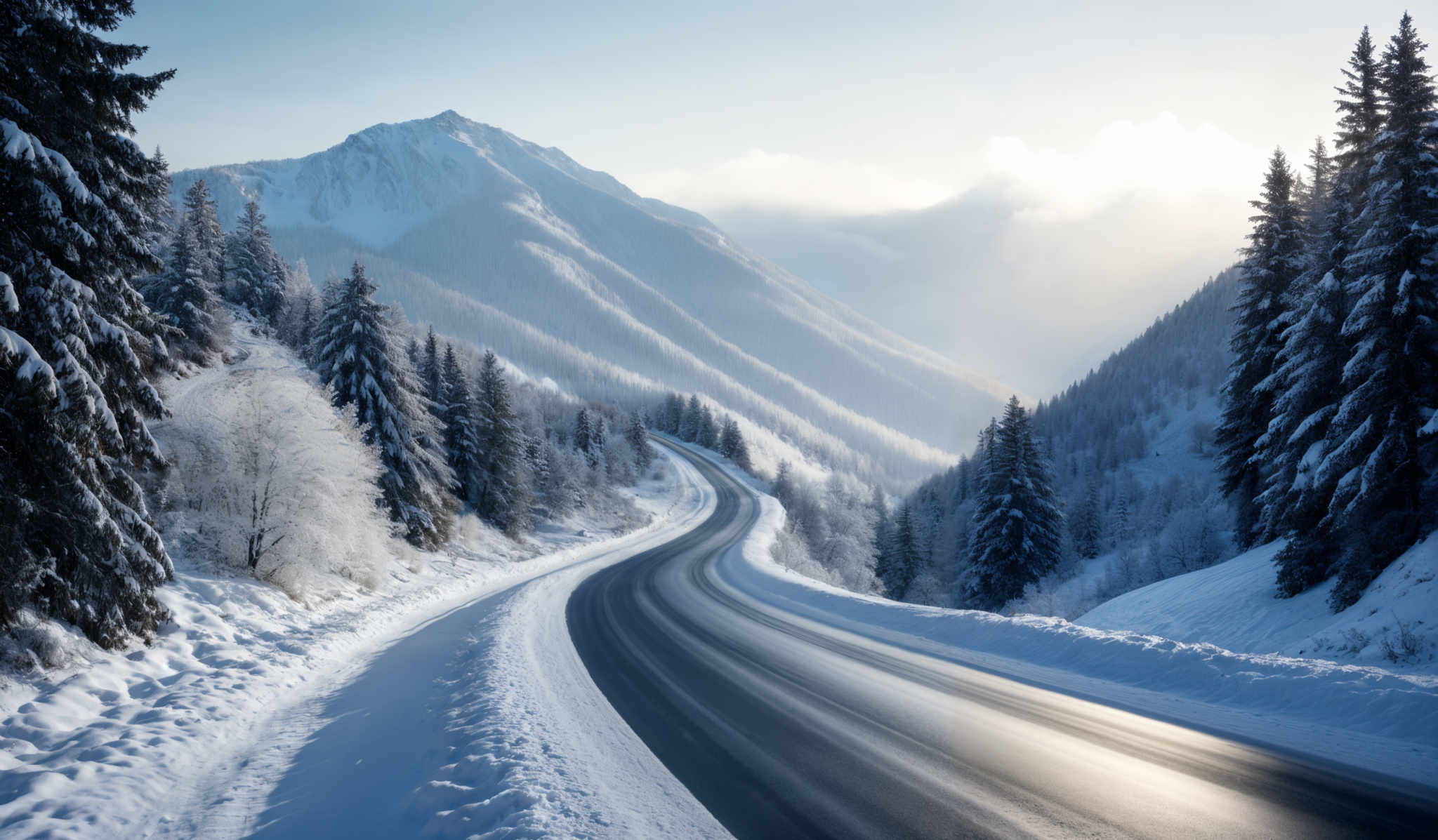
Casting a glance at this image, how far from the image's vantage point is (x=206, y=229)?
4556 centimetres

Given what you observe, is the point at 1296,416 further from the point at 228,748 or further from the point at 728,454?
the point at 728,454

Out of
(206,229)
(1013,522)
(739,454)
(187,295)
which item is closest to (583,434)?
(739,454)

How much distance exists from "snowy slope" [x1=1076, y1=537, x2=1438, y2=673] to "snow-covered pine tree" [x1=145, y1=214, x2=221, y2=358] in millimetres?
46881

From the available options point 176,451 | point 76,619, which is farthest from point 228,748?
point 176,451

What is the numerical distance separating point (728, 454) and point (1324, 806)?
96.2m

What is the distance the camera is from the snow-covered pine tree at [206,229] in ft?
143

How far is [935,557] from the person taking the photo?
57.0 m

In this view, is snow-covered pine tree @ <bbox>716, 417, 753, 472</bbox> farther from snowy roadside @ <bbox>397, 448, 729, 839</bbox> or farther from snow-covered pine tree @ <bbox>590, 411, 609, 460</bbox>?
snowy roadside @ <bbox>397, 448, 729, 839</bbox>

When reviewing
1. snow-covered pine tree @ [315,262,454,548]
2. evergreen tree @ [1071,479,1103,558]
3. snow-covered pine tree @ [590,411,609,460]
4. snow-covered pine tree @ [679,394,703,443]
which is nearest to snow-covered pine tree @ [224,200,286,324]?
snow-covered pine tree @ [590,411,609,460]

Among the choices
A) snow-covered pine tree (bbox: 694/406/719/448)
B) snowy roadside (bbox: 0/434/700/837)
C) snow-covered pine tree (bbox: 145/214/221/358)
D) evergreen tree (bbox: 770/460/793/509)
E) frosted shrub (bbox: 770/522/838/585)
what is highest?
snow-covered pine tree (bbox: 145/214/221/358)

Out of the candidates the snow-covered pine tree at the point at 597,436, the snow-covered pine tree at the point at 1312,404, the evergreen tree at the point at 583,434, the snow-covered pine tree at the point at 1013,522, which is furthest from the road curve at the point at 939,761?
the evergreen tree at the point at 583,434

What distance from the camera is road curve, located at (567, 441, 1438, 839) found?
5.02 m

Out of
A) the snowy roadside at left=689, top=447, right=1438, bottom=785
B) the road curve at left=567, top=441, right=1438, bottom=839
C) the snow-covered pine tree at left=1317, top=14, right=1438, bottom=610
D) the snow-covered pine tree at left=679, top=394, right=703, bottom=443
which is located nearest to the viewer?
the road curve at left=567, top=441, right=1438, bottom=839

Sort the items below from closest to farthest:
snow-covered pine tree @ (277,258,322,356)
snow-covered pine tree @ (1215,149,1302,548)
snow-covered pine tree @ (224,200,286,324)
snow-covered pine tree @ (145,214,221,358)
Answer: snow-covered pine tree @ (1215,149,1302,548) → snow-covered pine tree @ (145,214,221,358) → snow-covered pine tree @ (224,200,286,324) → snow-covered pine tree @ (277,258,322,356)
